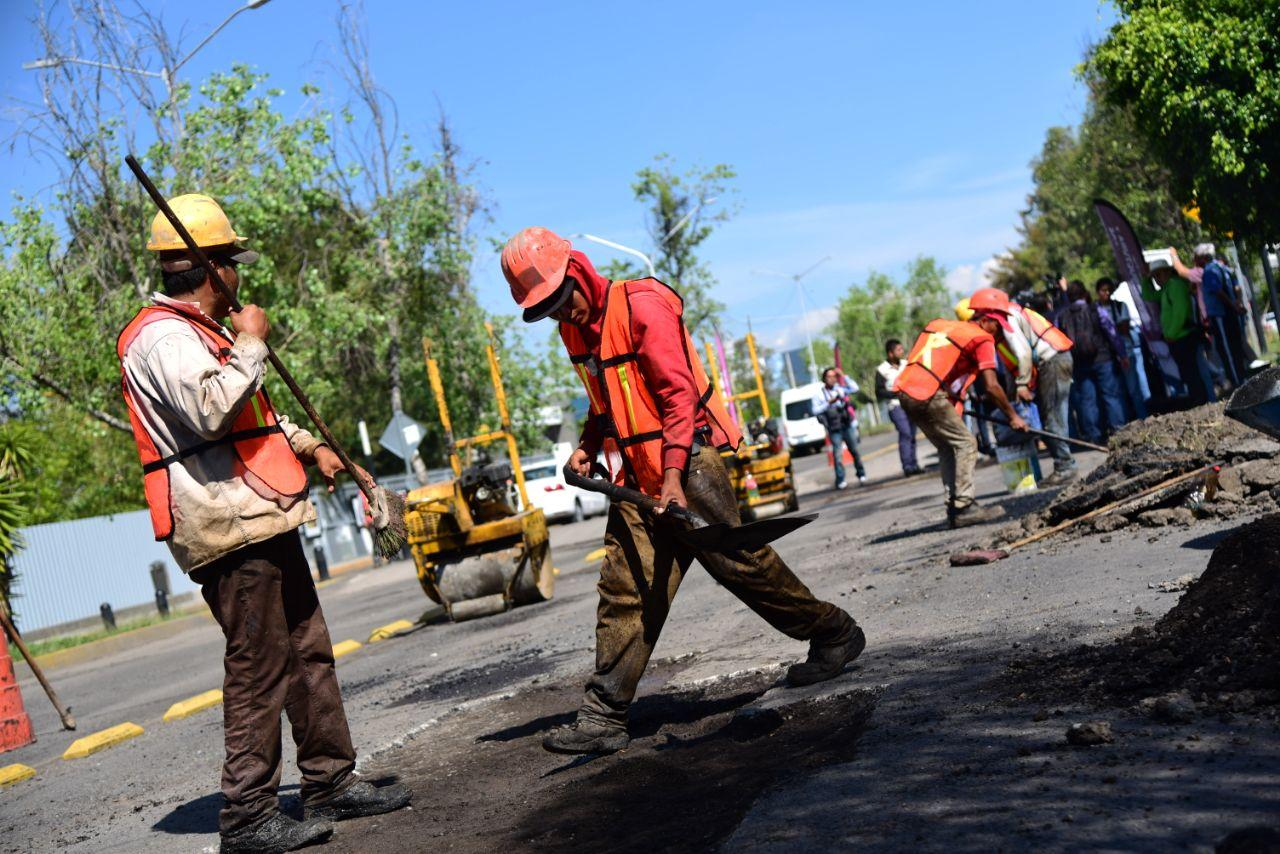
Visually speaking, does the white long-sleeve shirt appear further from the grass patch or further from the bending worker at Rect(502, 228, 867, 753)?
the grass patch

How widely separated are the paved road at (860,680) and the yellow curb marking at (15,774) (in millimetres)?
113

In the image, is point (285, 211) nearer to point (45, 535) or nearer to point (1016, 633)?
point (45, 535)

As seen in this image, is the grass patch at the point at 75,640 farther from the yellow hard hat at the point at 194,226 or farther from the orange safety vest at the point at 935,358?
the yellow hard hat at the point at 194,226

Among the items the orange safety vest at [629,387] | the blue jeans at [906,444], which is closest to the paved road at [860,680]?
the orange safety vest at [629,387]

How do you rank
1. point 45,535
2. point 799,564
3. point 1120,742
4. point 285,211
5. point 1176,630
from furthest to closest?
point 45,535, point 285,211, point 799,564, point 1176,630, point 1120,742

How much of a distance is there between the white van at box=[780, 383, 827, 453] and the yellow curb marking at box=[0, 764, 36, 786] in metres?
43.9

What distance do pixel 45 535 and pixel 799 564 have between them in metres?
22.2

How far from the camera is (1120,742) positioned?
3.83 metres

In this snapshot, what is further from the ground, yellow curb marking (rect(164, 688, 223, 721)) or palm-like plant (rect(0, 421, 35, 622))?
palm-like plant (rect(0, 421, 35, 622))

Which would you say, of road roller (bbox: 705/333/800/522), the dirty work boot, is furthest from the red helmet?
road roller (bbox: 705/333/800/522)

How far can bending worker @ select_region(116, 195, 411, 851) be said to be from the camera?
461 centimetres

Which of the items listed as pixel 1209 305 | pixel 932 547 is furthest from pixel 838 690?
pixel 1209 305

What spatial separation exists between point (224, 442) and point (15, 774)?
4.28 meters

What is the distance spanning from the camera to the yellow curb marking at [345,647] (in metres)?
12.0
